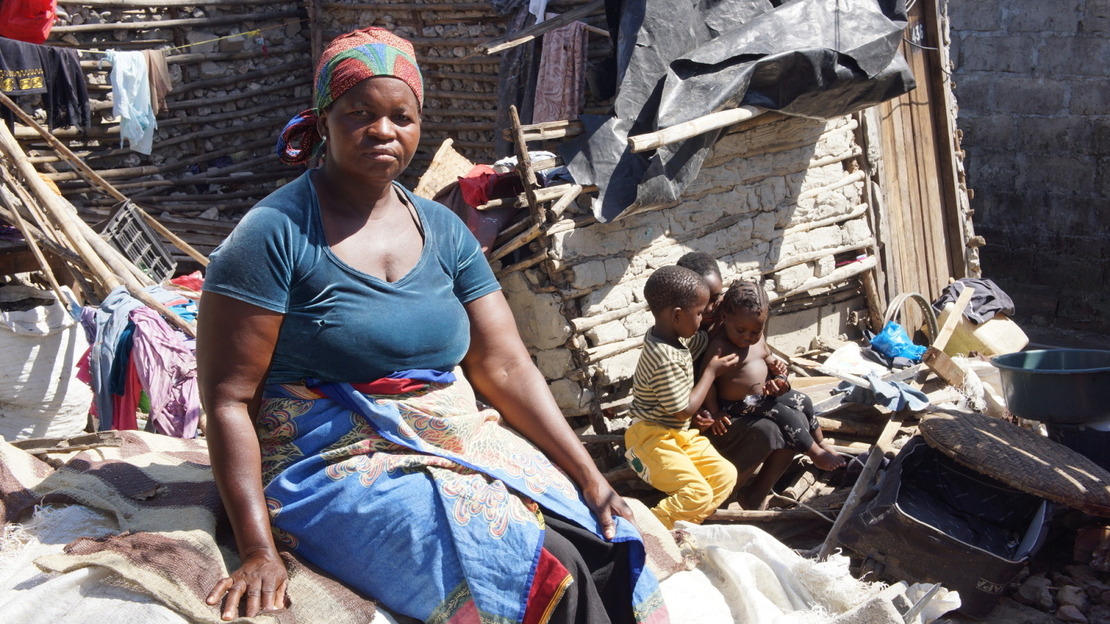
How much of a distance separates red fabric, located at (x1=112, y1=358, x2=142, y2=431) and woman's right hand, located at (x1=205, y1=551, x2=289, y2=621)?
2370 mm

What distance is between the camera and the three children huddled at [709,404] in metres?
3.88

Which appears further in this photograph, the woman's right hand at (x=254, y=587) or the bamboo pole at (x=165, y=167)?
the bamboo pole at (x=165, y=167)

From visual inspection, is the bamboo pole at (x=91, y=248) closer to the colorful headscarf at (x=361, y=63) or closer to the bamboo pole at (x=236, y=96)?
the colorful headscarf at (x=361, y=63)

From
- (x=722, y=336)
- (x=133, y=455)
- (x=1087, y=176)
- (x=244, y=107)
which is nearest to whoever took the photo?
(x=133, y=455)

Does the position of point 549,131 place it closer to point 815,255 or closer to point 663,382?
point 663,382

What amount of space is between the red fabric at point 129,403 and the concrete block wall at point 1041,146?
7127 millimetres

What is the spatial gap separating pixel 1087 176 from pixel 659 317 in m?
5.55

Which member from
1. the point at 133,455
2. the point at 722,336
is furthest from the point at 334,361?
the point at 722,336

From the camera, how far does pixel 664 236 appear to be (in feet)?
16.9

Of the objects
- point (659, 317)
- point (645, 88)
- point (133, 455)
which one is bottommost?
point (659, 317)

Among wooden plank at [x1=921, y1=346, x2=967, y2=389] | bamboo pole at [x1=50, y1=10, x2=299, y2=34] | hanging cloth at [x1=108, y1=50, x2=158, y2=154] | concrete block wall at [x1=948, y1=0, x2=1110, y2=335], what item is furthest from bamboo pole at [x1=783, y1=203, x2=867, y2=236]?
Result: bamboo pole at [x1=50, y1=10, x2=299, y2=34]

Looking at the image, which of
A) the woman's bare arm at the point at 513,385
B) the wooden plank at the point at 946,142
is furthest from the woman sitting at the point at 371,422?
the wooden plank at the point at 946,142

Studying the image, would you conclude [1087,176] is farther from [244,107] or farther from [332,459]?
[244,107]

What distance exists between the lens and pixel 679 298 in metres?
3.83
